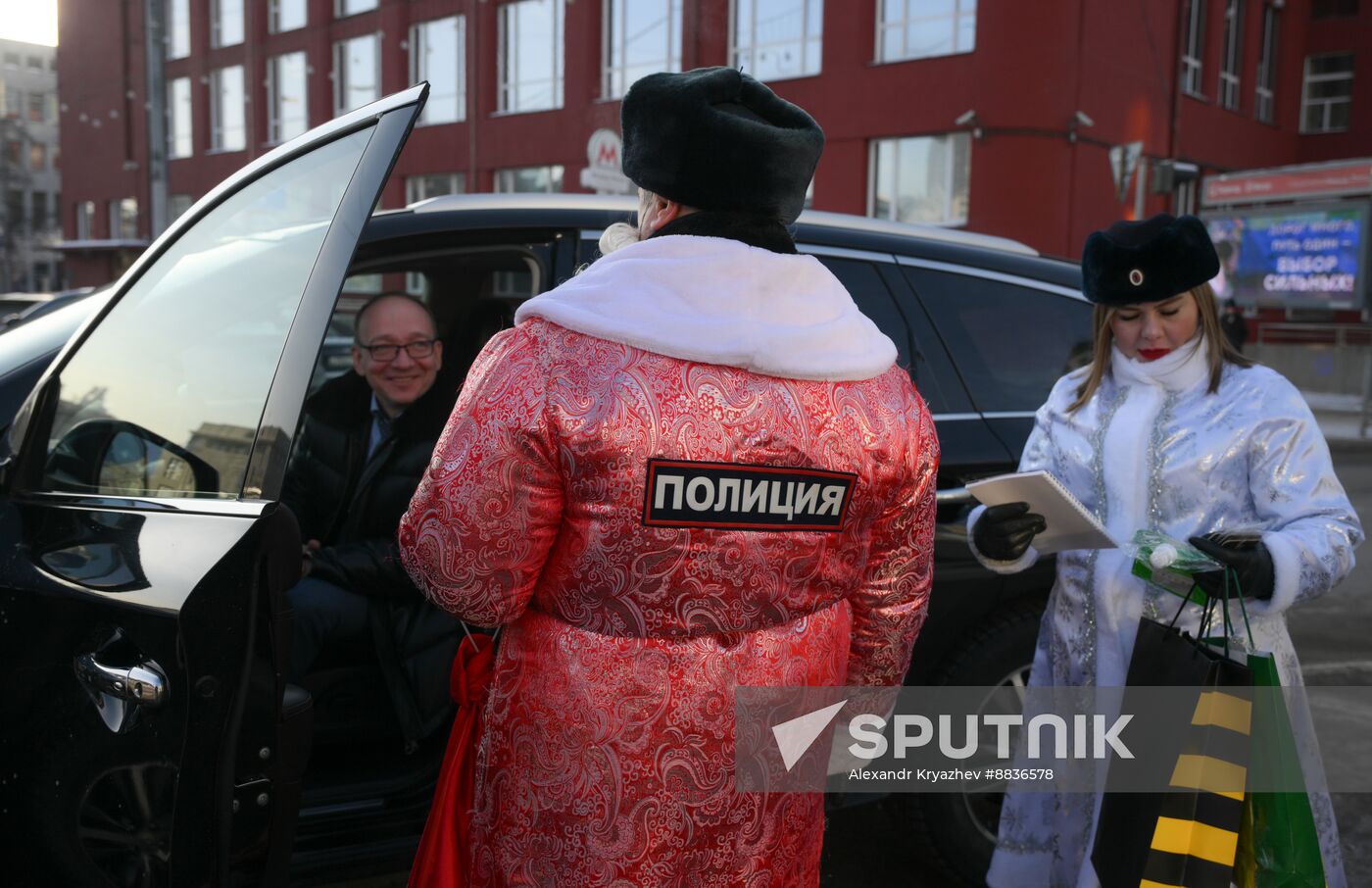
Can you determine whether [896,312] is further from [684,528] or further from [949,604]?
[684,528]

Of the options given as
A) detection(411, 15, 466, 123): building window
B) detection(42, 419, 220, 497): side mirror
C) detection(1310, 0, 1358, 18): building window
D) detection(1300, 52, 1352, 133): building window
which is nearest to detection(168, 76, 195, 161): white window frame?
detection(411, 15, 466, 123): building window

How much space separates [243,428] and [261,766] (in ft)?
1.58

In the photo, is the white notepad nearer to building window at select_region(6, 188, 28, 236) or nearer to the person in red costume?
the person in red costume

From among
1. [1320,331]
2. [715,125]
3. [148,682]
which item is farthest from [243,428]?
[1320,331]

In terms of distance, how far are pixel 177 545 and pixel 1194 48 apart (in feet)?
69.7

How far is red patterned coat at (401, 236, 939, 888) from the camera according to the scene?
1366 millimetres

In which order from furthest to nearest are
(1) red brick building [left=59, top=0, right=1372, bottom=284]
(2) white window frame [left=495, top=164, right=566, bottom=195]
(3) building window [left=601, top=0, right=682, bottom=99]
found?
(2) white window frame [left=495, top=164, right=566, bottom=195] → (3) building window [left=601, top=0, right=682, bottom=99] → (1) red brick building [left=59, top=0, right=1372, bottom=284]

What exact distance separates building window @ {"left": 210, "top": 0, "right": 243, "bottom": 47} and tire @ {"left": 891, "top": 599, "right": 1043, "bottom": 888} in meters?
27.5

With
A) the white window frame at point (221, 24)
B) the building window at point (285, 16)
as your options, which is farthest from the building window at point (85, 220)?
the building window at point (285, 16)

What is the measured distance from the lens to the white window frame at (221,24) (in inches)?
1025

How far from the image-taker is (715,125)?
138cm

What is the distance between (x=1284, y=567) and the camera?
6.73ft

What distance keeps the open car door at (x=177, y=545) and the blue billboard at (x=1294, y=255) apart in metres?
17.7

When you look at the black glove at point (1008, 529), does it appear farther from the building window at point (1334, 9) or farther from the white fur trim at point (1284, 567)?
the building window at point (1334, 9)
